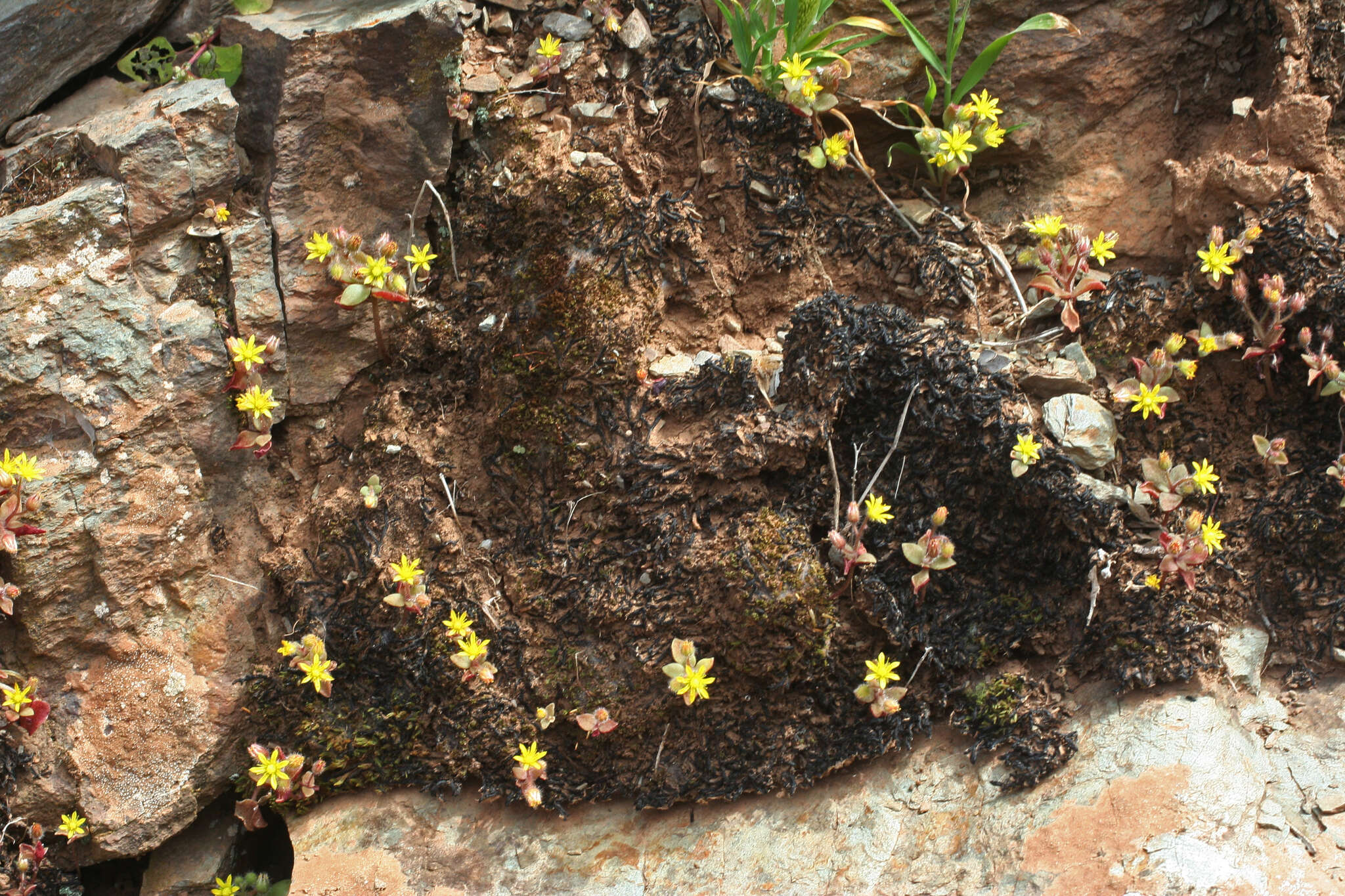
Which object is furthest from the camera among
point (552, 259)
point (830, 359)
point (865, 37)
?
point (865, 37)

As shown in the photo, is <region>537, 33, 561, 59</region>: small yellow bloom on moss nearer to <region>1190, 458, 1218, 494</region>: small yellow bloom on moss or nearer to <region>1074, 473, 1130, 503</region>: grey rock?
<region>1074, 473, 1130, 503</region>: grey rock

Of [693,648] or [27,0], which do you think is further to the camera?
[27,0]

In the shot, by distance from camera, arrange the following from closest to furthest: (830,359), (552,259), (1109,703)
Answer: (1109,703) → (830,359) → (552,259)

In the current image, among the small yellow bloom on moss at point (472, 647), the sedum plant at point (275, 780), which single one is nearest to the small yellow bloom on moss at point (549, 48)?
the small yellow bloom on moss at point (472, 647)

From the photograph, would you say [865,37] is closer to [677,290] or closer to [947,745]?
[677,290]

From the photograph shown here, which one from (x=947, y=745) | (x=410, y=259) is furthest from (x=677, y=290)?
(x=947, y=745)

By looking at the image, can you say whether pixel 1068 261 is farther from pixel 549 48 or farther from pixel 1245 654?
pixel 549 48

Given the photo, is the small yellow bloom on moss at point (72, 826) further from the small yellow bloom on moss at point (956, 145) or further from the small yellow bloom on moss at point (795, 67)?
the small yellow bloom on moss at point (956, 145)

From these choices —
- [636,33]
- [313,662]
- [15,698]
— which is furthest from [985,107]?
[15,698]
